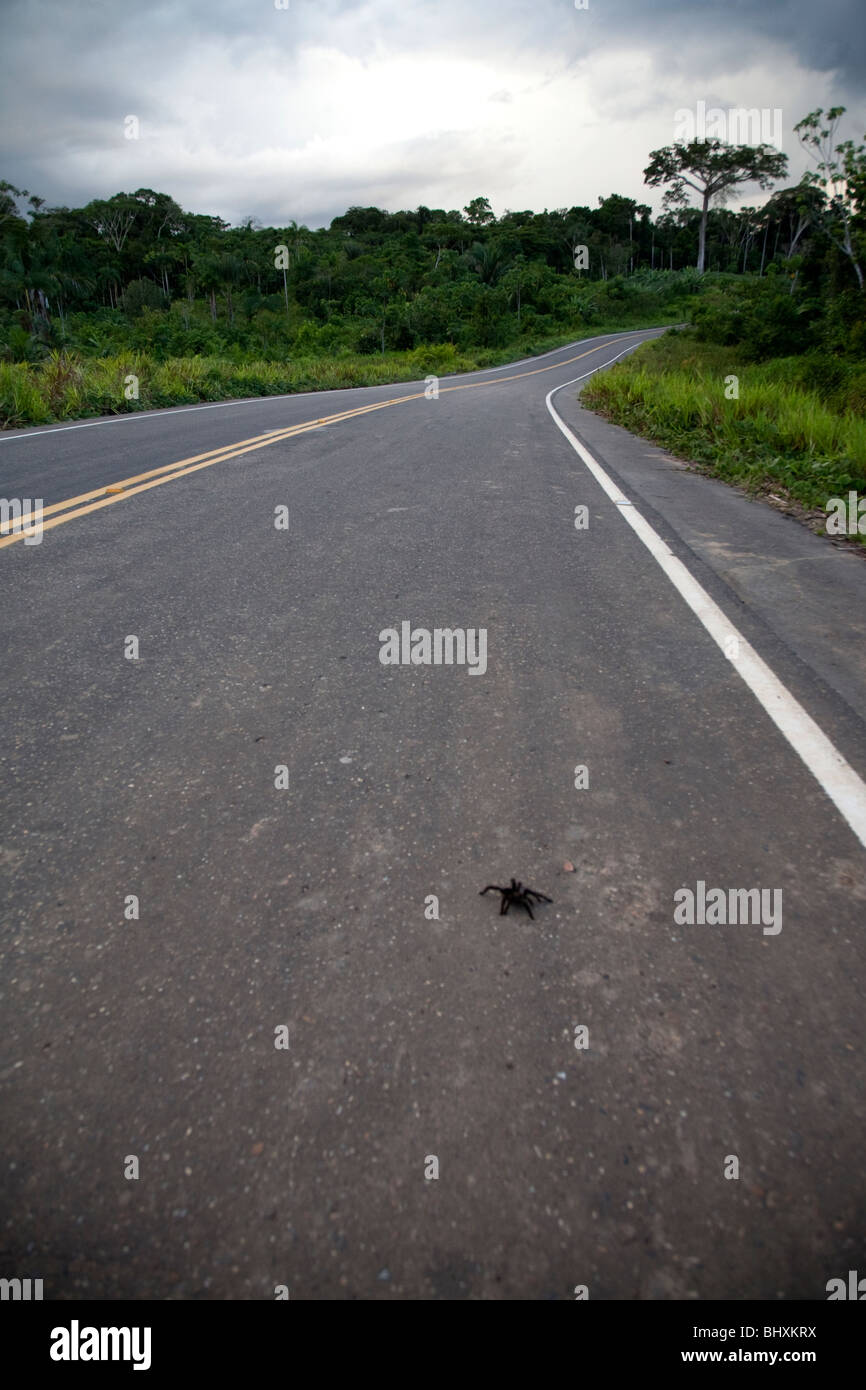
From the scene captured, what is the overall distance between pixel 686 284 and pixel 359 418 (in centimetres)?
7432

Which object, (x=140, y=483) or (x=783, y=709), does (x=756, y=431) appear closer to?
(x=140, y=483)

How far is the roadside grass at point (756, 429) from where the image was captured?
23.6 feet

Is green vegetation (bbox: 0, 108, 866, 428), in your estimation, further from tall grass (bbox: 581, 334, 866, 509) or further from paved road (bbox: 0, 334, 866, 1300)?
paved road (bbox: 0, 334, 866, 1300)

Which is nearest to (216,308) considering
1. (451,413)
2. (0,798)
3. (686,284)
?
(686,284)

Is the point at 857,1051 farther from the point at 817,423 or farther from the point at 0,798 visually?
the point at 817,423

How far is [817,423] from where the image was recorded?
A: 27.1 ft

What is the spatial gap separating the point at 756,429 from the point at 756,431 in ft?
0.11

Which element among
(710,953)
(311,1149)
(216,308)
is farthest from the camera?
(216,308)

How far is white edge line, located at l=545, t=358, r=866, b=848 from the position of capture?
2514mm

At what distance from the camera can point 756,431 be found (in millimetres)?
9109

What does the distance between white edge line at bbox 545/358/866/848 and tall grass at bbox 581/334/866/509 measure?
2.98 meters

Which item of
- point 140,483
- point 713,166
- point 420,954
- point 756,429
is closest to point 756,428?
point 756,429

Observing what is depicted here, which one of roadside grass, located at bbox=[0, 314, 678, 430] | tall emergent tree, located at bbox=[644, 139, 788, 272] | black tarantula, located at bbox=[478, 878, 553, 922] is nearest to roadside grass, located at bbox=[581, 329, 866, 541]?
black tarantula, located at bbox=[478, 878, 553, 922]
